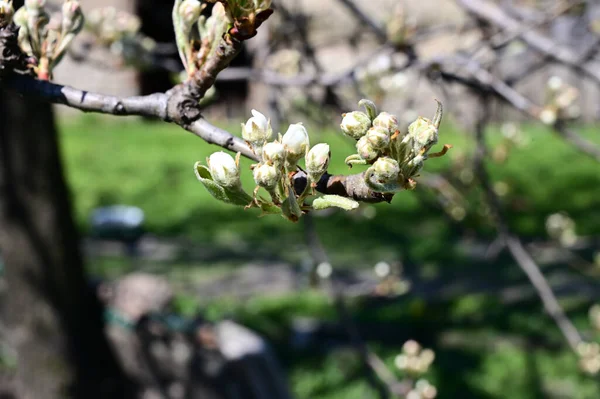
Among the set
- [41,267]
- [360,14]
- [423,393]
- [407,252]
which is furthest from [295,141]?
[407,252]

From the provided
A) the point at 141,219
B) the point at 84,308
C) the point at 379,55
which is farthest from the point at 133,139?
the point at 379,55

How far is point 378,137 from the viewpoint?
71 centimetres

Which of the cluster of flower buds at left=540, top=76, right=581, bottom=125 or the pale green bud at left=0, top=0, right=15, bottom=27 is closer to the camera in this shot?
the pale green bud at left=0, top=0, right=15, bottom=27

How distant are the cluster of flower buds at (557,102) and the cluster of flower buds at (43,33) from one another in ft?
3.78

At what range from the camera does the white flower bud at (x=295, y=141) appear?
2.40ft

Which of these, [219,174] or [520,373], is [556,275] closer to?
[520,373]

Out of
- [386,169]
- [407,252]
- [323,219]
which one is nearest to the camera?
[386,169]

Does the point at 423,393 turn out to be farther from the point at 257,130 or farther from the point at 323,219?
the point at 323,219

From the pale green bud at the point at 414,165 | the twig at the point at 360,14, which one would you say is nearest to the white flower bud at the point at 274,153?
the pale green bud at the point at 414,165

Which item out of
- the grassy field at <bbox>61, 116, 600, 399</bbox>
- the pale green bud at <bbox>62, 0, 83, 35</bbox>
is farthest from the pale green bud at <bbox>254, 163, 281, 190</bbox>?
the grassy field at <bbox>61, 116, 600, 399</bbox>

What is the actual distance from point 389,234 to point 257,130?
5661 mm

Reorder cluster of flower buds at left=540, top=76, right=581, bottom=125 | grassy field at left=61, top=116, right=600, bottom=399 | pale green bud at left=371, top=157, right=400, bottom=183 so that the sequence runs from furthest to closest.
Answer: grassy field at left=61, top=116, right=600, bottom=399 → cluster of flower buds at left=540, top=76, right=581, bottom=125 → pale green bud at left=371, top=157, right=400, bottom=183

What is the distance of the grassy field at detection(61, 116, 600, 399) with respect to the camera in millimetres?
3979

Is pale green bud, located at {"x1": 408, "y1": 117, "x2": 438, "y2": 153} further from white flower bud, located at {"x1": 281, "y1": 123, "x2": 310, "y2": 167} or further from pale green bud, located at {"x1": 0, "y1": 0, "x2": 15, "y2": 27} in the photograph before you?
pale green bud, located at {"x1": 0, "y1": 0, "x2": 15, "y2": 27}
